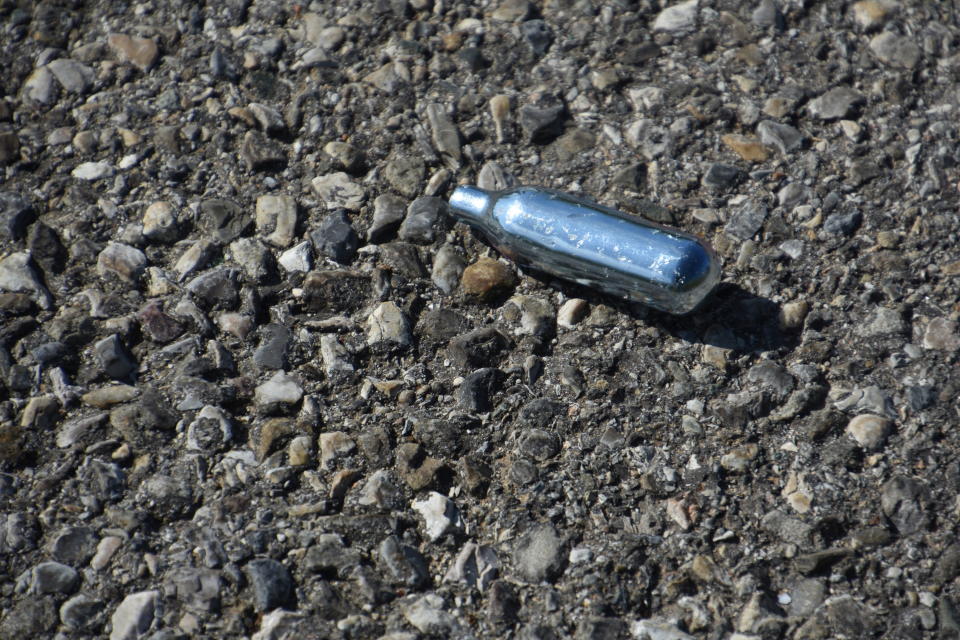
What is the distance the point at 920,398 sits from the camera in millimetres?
1726

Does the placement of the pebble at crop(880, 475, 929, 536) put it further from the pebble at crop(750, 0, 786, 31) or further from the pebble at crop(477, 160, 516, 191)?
the pebble at crop(750, 0, 786, 31)

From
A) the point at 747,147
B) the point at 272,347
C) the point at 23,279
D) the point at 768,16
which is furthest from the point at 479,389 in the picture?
the point at 768,16

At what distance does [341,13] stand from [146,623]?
161 centimetres

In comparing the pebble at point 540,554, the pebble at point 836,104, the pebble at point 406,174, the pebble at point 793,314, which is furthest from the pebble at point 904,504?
the pebble at point 406,174

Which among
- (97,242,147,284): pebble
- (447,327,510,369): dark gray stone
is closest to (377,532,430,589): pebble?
(447,327,510,369): dark gray stone

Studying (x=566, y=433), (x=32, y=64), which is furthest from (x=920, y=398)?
(x=32, y=64)

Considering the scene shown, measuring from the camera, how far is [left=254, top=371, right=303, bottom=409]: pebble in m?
1.77

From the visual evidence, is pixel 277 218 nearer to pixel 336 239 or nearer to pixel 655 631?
pixel 336 239

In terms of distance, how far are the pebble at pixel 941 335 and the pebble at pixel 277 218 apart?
137cm

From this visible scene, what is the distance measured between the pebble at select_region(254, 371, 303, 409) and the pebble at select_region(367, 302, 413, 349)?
18 cm

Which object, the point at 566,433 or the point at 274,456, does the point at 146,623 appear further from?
the point at 566,433

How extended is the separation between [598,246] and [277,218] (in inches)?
29.8

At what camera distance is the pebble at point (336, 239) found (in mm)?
1974

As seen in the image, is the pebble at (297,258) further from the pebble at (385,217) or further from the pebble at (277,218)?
the pebble at (385,217)
